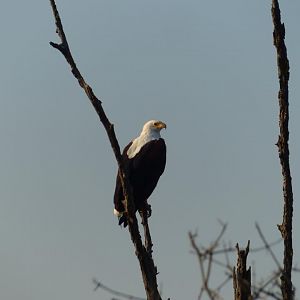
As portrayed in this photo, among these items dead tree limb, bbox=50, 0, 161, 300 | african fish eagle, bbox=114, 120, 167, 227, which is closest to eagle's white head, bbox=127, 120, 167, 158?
african fish eagle, bbox=114, 120, 167, 227

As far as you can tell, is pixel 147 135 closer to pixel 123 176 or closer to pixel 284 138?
pixel 123 176

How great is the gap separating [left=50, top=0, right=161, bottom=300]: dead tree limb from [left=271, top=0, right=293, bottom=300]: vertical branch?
138 cm

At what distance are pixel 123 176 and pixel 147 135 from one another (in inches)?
146

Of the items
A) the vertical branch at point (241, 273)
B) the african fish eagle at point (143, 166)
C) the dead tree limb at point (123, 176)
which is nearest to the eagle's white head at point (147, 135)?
the african fish eagle at point (143, 166)

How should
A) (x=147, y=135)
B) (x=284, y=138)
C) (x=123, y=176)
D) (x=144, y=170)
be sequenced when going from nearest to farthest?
(x=284, y=138) < (x=123, y=176) < (x=144, y=170) < (x=147, y=135)

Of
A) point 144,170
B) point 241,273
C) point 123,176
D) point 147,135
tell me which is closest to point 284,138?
point 241,273

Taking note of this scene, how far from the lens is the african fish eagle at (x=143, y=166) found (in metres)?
7.95

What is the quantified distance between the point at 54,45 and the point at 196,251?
2.47 meters

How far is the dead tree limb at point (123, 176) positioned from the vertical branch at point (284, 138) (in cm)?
138

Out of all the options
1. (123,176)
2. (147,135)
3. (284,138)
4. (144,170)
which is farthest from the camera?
(147,135)

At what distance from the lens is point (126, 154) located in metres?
8.72

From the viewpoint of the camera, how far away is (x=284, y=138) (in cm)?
434

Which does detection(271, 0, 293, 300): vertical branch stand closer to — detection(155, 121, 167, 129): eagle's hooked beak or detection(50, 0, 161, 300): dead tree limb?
detection(50, 0, 161, 300): dead tree limb

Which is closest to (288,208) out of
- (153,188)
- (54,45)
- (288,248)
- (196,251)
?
(288,248)
